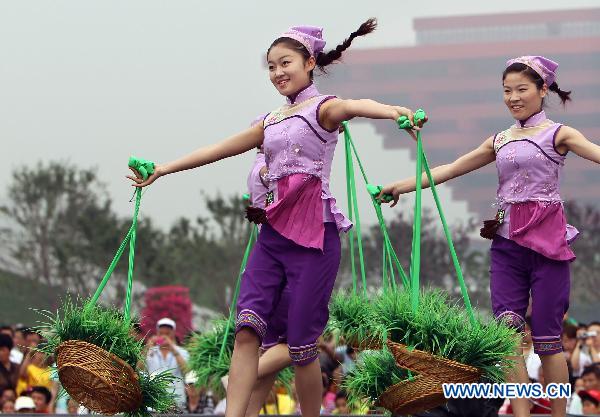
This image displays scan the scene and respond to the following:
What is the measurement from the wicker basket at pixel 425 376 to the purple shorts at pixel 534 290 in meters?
0.99

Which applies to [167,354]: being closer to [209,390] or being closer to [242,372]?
[209,390]

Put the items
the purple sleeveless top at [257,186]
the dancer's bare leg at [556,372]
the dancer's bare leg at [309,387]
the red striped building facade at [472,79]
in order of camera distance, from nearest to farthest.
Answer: the dancer's bare leg at [309,387] → the dancer's bare leg at [556,372] → the purple sleeveless top at [257,186] → the red striped building facade at [472,79]

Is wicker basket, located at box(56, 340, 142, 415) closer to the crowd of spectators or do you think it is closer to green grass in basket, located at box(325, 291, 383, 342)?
green grass in basket, located at box(325, 291, 383, 342)

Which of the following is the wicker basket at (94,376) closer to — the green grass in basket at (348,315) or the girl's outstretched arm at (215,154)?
the girl's outstretched arm at (215,154)

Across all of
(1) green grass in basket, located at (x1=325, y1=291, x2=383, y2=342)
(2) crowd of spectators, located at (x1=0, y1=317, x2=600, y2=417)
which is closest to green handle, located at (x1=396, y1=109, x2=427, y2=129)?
(1) green grass in basket, located at (x1=325, y1=291, x2=383, y2=342)

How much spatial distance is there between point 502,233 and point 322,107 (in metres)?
1.24

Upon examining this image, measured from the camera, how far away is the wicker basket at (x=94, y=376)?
509 centimetres

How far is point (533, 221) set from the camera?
5797 millimetres

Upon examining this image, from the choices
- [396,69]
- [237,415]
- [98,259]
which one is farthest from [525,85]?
[396,69]

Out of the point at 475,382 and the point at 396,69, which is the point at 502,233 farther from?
→ the point at 396,69

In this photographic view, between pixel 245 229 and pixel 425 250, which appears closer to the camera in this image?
pixel 245 229

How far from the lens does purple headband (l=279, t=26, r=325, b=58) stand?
528 centimetres

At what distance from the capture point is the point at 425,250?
33688 mm

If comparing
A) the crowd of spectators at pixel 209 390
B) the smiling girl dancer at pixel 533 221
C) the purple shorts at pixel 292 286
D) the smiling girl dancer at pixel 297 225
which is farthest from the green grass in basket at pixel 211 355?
the purple shorts at pixel 292 286
